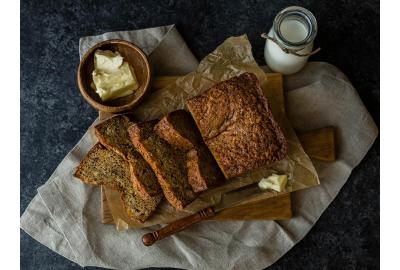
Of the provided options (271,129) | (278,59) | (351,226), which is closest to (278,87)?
(278,59)

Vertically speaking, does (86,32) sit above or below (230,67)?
above

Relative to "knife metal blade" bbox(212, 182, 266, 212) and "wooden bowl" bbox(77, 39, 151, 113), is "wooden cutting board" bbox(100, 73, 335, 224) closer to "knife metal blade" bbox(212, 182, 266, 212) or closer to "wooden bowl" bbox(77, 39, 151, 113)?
"knife metal blade" bbox(212, 182, 266, 212)

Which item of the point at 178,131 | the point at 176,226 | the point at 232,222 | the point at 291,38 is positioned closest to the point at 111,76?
the point at 178,131

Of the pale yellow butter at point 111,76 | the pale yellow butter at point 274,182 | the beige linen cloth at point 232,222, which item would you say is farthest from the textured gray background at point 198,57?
the pale yellow butter at point 274,182

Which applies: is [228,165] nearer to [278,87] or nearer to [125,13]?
[278,87]

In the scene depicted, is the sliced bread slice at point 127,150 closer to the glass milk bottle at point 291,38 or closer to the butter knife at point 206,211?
the butter knife at point 206,211
